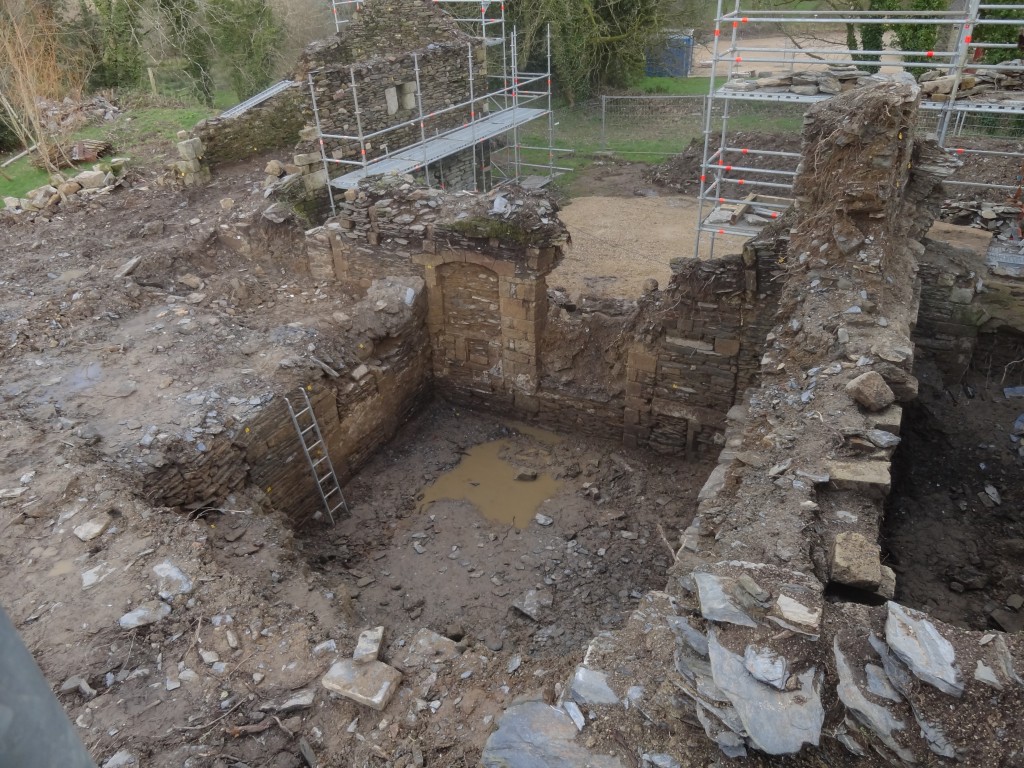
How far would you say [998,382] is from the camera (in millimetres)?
8227

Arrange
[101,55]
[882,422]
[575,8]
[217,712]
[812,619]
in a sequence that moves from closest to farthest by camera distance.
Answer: [812,619], [217,712], [882,422], [101,55], [575,8]

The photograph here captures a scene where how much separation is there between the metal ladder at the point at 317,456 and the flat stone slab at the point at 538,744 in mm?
4894

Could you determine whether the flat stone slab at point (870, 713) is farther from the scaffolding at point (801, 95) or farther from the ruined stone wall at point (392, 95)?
the ruined stone wall at point (392, 95)

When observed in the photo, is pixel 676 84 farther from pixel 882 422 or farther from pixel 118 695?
pixel 118 695

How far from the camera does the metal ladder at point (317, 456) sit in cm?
775

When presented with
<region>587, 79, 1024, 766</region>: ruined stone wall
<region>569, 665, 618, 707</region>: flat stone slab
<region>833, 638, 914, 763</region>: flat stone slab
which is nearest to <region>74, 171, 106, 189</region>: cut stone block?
<region>587, 79, 1024, 766</region>: ruined stone wall

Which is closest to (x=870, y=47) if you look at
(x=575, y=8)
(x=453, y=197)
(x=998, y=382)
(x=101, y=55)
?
(x=575, y=8)

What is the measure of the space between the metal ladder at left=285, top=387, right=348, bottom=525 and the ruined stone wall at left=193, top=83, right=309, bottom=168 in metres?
7.39

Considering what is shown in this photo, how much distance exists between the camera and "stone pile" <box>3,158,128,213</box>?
11883 mm

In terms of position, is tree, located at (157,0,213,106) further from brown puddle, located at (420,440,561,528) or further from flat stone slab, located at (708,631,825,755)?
flat stone slab, located at (708,631,825,755)

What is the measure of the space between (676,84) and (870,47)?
337 inches

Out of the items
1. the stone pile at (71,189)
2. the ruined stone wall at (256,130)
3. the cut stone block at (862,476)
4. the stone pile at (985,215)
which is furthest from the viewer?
the ruined stone wall at (256,130)

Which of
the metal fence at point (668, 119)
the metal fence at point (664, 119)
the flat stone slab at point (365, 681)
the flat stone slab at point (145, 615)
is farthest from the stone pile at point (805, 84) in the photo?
the metal fence at point (668, 119)

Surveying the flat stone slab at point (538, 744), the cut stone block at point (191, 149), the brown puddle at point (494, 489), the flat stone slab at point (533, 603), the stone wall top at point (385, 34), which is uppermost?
the stone wall top at point (385, 34)
